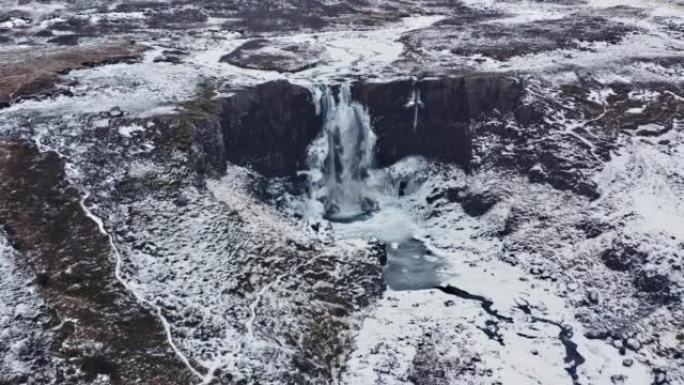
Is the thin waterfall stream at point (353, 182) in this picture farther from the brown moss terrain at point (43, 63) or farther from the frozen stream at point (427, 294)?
the brown moss terrain at point (43, 63)

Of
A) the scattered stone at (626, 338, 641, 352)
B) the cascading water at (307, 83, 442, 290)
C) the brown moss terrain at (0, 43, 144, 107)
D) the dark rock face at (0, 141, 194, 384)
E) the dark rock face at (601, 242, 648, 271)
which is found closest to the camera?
the dark rock face at (0, 141, 194, 384)

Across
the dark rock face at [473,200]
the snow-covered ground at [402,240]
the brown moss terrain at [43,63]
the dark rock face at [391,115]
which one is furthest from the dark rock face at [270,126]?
the brown moss terrain at [43,63]

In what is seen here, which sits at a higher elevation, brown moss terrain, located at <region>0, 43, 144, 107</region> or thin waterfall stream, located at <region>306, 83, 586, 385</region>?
brown moss terrain, located at <region>0, 43, 144, 107</region>

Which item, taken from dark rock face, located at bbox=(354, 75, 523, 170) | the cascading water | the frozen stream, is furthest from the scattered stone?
dark rock face, located at bbox=(354, 75, 523, 170)

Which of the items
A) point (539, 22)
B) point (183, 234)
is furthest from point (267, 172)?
point (539, 22)

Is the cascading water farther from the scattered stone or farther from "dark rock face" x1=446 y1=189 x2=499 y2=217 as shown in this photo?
the scattered stone
